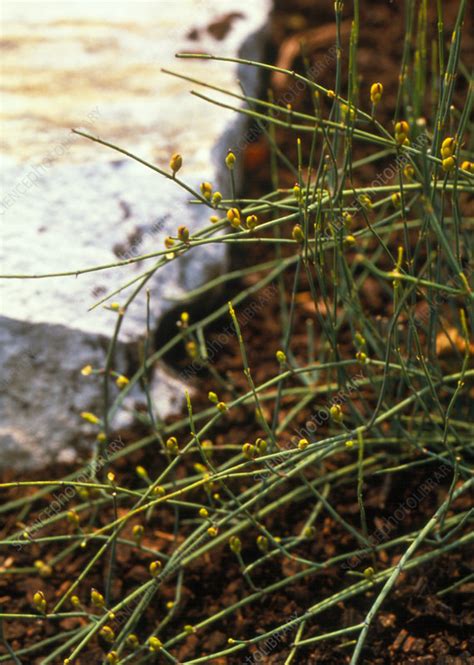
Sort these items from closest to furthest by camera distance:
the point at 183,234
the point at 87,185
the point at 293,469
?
the point at 183,234 → the point at 293,469 → the point at 87,185

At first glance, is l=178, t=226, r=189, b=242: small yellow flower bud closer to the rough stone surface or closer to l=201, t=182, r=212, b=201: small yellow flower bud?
l=201, t=182, r=212, b=201: small yellow flower bud

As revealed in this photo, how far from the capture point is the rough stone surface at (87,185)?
2.24 meters

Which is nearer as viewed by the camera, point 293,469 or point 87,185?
point 293,469

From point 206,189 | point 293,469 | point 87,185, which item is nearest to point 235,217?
point 206,189

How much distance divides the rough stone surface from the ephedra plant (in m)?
0.09

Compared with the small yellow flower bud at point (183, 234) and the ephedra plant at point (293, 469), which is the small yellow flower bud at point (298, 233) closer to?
the ephedra plant at point (293, 469)

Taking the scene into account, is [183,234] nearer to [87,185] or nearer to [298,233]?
[298,233]

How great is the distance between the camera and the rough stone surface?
2.24m

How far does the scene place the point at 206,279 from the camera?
2525mm

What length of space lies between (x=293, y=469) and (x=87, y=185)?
105 cm

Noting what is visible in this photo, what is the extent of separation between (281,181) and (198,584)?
1493mm

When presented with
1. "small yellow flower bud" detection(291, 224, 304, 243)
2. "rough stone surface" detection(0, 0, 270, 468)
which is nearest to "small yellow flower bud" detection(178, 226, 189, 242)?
"small yellow flower bud" detection(291, 224, 304, 243)

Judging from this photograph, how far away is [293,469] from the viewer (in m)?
1.74

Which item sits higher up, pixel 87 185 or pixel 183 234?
pixel 183 234
